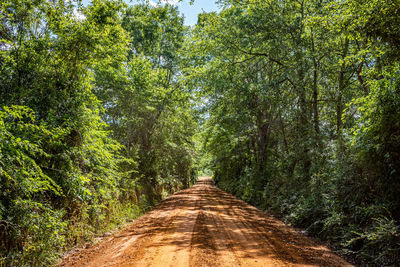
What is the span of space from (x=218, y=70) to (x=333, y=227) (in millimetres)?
9563

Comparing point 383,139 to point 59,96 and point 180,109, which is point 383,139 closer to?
point 59,96

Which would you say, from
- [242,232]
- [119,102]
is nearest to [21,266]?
[242,232]

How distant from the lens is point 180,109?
1592cm

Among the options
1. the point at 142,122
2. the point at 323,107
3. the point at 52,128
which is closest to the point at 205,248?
the point at 52,128

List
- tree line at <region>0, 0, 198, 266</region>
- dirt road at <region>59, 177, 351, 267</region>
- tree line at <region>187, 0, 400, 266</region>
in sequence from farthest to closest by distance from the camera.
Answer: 1. tree line at <region>187, 0, 400, 266</region>
2. dirt road at <region>59, 177, 351, 267</region>
3. tree line at <region>0, 0, 198, 266</region>

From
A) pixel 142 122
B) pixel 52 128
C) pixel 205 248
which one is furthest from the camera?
pixel 142 122

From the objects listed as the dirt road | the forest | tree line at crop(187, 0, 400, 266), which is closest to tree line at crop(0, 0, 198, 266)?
the forest

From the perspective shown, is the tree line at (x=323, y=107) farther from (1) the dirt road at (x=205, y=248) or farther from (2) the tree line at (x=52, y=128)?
(2) the tree line at (x=52, y=128)

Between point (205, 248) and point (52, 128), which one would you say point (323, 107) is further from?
point (52, 128)

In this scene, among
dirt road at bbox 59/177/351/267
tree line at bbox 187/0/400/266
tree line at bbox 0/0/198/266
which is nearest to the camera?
tree line at bbox 0/0/198/266

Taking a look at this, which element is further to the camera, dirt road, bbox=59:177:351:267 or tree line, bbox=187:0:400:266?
tree line, bbox=187:0:400:266

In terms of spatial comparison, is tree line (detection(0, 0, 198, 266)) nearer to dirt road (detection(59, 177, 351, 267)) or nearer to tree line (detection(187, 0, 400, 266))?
dirt road (detection(59, 177, 351, 267))

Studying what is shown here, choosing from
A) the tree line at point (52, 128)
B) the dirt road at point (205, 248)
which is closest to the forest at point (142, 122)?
the tree line at point (52, 128)

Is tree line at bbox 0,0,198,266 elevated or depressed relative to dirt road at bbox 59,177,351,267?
elevated
